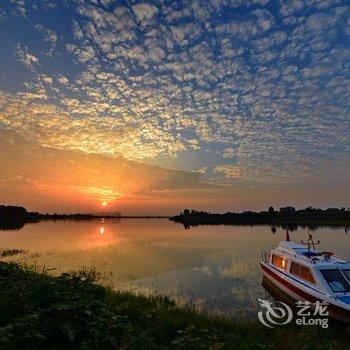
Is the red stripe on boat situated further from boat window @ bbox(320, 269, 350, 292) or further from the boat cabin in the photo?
boat window @ bbox(320, 269, 350, 292)

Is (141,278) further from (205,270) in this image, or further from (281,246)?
(281,246)

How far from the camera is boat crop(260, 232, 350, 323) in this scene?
18.2 metres

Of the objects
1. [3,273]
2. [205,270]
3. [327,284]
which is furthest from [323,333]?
[205,270]

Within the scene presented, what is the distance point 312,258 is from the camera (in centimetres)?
2333

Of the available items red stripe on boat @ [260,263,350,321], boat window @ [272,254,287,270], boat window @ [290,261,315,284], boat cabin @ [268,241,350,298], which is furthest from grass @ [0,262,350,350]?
boat window @ [272,254,287,270]

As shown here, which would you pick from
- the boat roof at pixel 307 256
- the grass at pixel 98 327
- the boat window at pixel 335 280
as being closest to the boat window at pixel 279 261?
the boat roof at pixel 307 256

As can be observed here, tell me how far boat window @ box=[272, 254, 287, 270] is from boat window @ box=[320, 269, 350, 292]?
5736 mm

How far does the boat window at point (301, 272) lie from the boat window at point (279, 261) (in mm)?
1609

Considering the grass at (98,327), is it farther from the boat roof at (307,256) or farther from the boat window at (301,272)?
the boat roof at (307,256)

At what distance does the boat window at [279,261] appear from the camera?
88.3ft

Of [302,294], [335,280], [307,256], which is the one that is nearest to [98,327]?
[302,294]

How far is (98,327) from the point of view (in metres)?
9.50

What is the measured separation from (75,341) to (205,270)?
2831cm

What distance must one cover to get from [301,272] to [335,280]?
2913 millimetres
